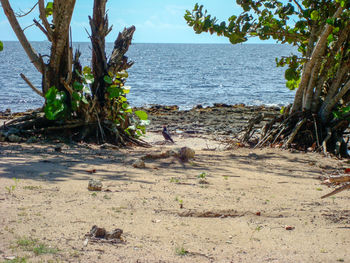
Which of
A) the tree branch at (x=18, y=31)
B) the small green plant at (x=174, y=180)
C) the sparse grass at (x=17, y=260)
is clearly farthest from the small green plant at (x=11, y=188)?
the tree branch at (x=18, y=31)

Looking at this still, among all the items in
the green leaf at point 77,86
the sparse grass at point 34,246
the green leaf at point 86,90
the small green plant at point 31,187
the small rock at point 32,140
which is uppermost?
the green leaf at point 77,86

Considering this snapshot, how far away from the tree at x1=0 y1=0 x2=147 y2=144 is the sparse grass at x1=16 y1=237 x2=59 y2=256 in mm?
5257

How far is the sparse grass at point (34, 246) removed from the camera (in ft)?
10.9

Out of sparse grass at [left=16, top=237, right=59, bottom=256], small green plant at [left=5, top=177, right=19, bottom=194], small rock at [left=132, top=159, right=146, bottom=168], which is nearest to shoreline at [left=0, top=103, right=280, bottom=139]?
small rock at [left=132, top=159, right=146, bottom=168]

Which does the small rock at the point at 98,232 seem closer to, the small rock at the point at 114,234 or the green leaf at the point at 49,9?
the small rock at the point at 114,234

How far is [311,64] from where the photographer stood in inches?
368

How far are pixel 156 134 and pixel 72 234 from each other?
1055cm

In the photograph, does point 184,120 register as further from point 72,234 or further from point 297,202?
point 72,234

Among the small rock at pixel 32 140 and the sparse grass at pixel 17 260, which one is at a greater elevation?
the sparse grass at pixel 17 260

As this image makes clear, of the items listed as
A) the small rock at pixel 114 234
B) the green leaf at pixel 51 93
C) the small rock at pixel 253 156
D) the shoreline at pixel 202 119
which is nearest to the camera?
the small rock at pixel 114 234

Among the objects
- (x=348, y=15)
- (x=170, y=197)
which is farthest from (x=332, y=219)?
(x=348, y=15)

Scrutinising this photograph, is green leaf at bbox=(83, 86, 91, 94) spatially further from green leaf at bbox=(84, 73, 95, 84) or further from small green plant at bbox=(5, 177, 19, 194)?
small green plant at bbox=(5, 177, 19, 194)

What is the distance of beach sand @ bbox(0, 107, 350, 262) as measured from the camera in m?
3.58

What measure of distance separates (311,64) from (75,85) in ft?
15.3
